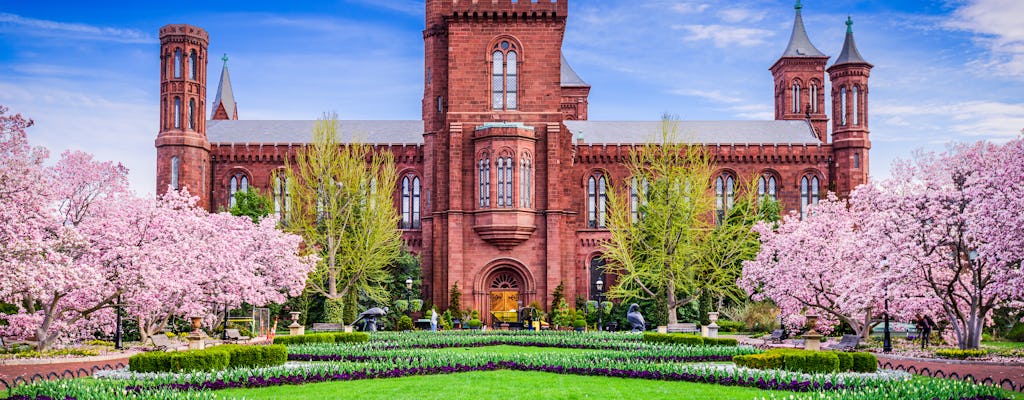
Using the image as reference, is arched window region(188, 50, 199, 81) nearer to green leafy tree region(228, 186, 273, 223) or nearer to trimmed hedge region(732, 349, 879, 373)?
green leafy tree region(228, 186, 273, 223)

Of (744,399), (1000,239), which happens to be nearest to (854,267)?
(1000,239)

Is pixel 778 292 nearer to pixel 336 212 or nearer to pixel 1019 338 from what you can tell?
pixel 1019 338

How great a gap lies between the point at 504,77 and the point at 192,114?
1814 centimetres

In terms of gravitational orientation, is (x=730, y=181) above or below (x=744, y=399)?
above

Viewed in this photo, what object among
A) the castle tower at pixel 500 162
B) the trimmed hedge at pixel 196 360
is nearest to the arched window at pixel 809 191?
the castle tower at pixel 500 162

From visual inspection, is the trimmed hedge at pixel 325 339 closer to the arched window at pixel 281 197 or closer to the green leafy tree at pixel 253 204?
the arched window at pixel 281 197

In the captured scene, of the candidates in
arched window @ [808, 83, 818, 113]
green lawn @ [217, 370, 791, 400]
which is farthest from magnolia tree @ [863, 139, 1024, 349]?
arched window @ [808, 83, 818, 113]

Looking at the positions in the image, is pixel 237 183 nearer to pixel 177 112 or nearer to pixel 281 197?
pixel 281 197

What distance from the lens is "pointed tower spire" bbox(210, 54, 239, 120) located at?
78.1 meters

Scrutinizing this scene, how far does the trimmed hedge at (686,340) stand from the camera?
29.7 m

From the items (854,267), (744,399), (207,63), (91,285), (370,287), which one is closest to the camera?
(744,399)

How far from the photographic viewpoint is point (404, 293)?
51.8 meters

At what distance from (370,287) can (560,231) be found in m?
10.0

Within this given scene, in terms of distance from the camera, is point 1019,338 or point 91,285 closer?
point 91,285
